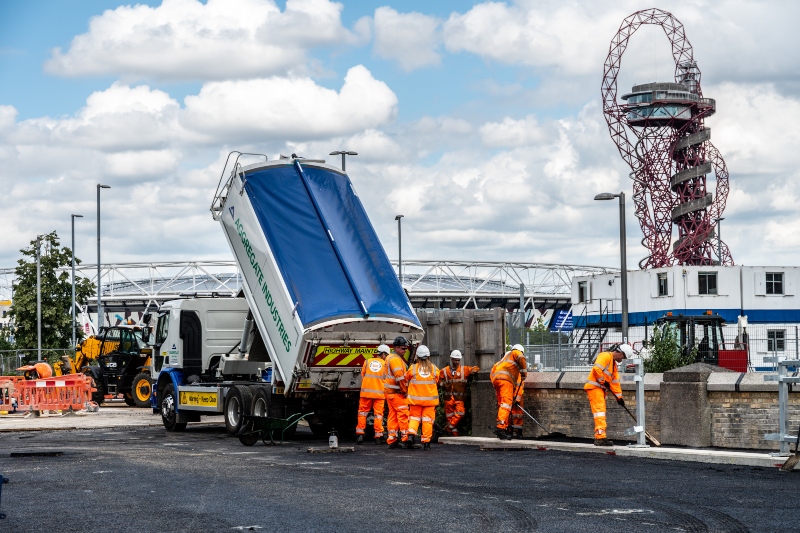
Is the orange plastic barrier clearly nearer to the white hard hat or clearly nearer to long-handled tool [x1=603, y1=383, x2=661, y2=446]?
long-handled tool [x1=603, y1=383, x2=661, y2=446]

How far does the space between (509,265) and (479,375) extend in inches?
4926

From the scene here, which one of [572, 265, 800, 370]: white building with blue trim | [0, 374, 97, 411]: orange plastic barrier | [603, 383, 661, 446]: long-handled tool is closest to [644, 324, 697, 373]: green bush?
[603, 383, 661, 446]: long-handled tool

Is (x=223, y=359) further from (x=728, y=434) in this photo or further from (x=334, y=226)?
(x=728, y=434)

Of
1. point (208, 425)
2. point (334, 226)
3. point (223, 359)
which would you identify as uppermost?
point (334, 226)

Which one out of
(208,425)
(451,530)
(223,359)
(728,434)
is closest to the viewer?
(451,530)

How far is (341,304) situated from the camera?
19.3 m

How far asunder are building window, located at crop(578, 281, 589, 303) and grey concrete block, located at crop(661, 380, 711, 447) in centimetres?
4703

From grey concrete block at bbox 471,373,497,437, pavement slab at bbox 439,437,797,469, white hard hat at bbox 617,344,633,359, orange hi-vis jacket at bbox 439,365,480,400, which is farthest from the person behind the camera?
orange hi-vis jacket at bbox 439,365,480,400

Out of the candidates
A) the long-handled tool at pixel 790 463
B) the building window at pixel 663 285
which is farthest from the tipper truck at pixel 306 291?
the building window at pixel 663 285

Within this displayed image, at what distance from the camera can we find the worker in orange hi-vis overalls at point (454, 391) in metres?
21.0

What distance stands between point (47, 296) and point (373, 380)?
38349 millimetres

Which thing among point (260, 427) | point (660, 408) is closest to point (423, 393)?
point (260, 427)

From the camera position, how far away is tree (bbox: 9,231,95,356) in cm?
5375

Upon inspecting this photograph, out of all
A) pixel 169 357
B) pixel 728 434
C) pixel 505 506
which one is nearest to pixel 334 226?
pixel 169 357
